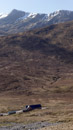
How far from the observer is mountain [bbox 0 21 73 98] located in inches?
3617

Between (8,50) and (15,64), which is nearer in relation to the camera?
(15,64)

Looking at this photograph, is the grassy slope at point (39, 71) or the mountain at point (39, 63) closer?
the grassy slope at point (39, 71)

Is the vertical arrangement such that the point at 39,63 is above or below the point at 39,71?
above

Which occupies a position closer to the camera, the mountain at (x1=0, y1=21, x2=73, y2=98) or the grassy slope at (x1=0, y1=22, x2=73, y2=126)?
the grassy slope at (x1=0, y1=22, x2=73, y2=126)

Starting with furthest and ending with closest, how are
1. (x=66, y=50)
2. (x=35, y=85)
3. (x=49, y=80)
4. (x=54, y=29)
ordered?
(x=54, y=29) < (x=66, y=50) < (x=49, y=80) < (x=35, y=85)

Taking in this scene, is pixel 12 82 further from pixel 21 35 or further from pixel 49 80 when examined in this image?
pixel 21 35

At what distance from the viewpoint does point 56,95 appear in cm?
8181

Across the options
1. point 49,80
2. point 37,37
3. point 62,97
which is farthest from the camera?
point 37,37

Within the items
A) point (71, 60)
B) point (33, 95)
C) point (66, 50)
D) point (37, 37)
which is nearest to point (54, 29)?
point (37, 37)

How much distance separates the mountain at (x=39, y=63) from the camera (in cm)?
9188

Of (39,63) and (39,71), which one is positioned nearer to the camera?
(39,71)

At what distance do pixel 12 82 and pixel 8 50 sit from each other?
4543cm

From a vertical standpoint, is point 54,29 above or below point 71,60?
above

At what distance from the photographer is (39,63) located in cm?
12675
